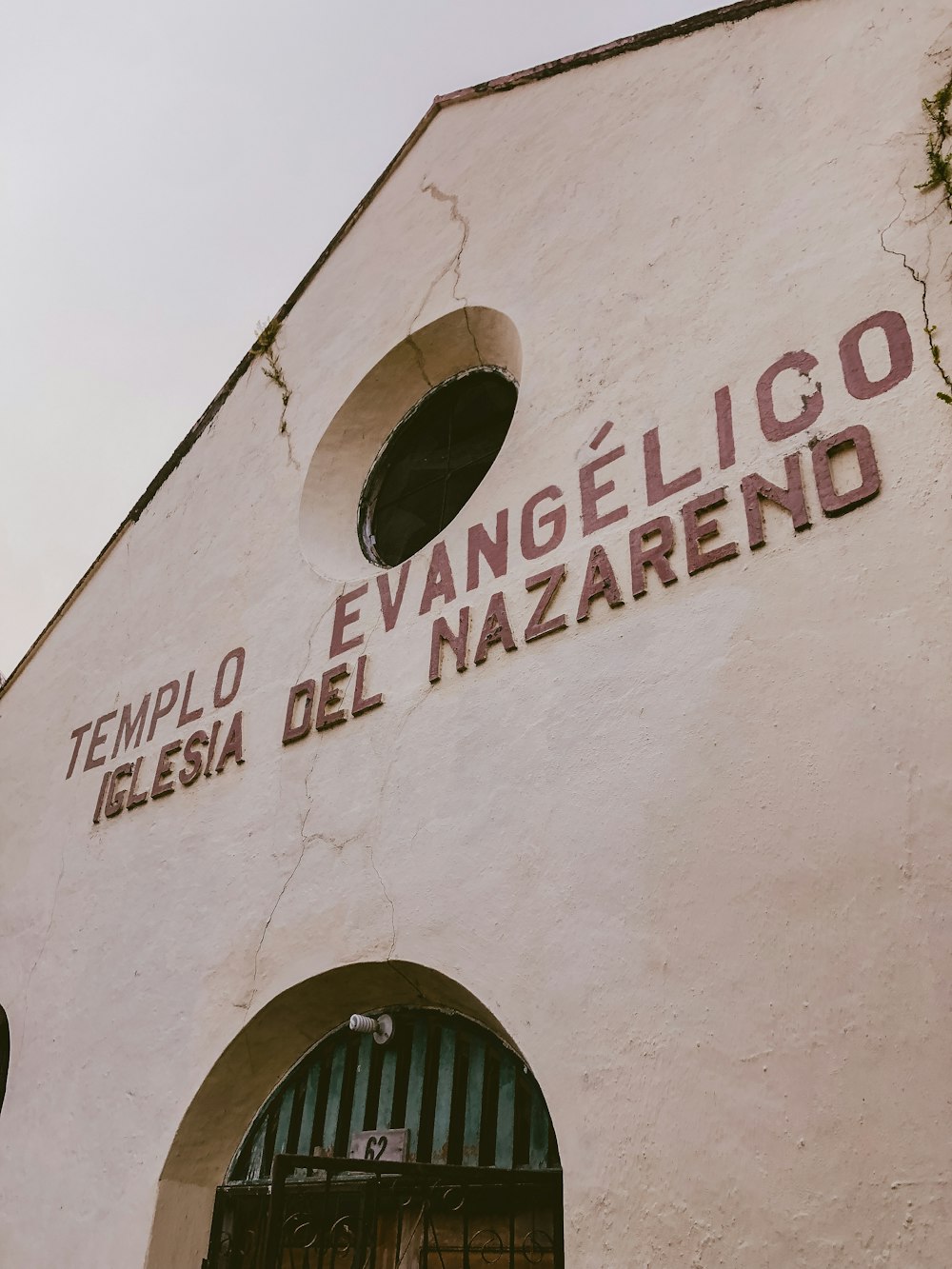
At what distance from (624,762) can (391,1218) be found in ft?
6.26

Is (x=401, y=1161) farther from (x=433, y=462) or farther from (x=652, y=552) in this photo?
(x=433, y=462)

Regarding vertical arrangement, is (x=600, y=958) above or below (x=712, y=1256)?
above

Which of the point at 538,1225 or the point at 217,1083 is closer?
the point at 538,1225

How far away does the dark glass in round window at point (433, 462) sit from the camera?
15.2ft

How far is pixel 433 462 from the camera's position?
484 cm

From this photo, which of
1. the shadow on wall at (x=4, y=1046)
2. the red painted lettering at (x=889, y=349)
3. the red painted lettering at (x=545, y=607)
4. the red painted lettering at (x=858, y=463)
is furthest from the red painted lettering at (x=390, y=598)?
the shadow on wall at (x=4, y=1046)

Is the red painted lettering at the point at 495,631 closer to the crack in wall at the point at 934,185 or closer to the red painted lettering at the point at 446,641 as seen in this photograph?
the red painted lettering at the point at 446,641

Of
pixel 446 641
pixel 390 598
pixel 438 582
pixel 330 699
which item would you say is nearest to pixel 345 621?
pixel 390 598

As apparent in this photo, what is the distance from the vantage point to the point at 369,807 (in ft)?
11.9

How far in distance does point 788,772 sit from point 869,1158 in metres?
0.89

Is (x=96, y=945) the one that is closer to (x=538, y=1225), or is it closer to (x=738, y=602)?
(x=538, y=1225)

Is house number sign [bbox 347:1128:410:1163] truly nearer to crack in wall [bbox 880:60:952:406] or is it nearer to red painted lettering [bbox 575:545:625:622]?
red painted lettering [bbox 575:545:625:622]

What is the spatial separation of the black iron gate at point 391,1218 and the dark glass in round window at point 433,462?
2497 mm

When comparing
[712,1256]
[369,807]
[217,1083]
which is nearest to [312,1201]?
[217,1083]
